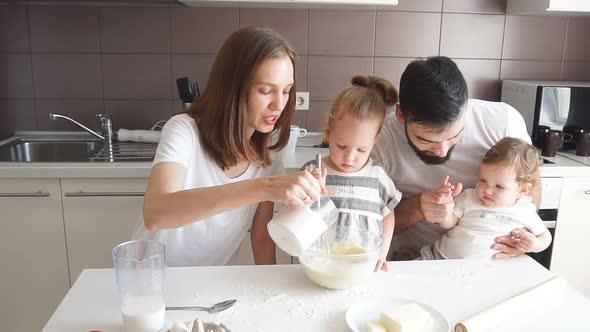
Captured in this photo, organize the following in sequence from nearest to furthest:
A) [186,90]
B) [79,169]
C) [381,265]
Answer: [381,265] → [79,169] → [186,90]

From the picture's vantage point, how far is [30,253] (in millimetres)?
2061

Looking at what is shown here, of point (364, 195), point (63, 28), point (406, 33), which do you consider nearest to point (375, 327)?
point (364, 195)

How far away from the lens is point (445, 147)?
1.29 metres

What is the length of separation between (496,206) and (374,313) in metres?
0.65

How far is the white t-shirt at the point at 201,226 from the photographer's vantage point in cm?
132

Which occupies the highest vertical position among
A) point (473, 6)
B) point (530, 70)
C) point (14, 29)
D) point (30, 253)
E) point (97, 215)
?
point (473, 6)

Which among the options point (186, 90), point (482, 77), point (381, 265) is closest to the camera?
point (381, 265)

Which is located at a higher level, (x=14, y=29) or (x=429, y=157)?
(x=14, y=29)

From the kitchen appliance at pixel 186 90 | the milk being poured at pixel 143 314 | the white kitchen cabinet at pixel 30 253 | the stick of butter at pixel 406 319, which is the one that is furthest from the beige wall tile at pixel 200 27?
the stick of butter at pixel 406 319

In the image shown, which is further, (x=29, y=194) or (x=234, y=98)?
(x=29, y=194)

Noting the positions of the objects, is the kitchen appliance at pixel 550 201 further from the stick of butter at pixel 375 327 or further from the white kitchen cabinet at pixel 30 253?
the white kitchen cabinet at pixel 30 253

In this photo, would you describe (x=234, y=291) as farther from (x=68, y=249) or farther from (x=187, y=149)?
(x=68, y=249)

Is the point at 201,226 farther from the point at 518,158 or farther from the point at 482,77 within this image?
the point at 482,77

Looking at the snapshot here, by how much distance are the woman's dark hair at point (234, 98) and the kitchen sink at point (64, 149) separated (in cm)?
94
